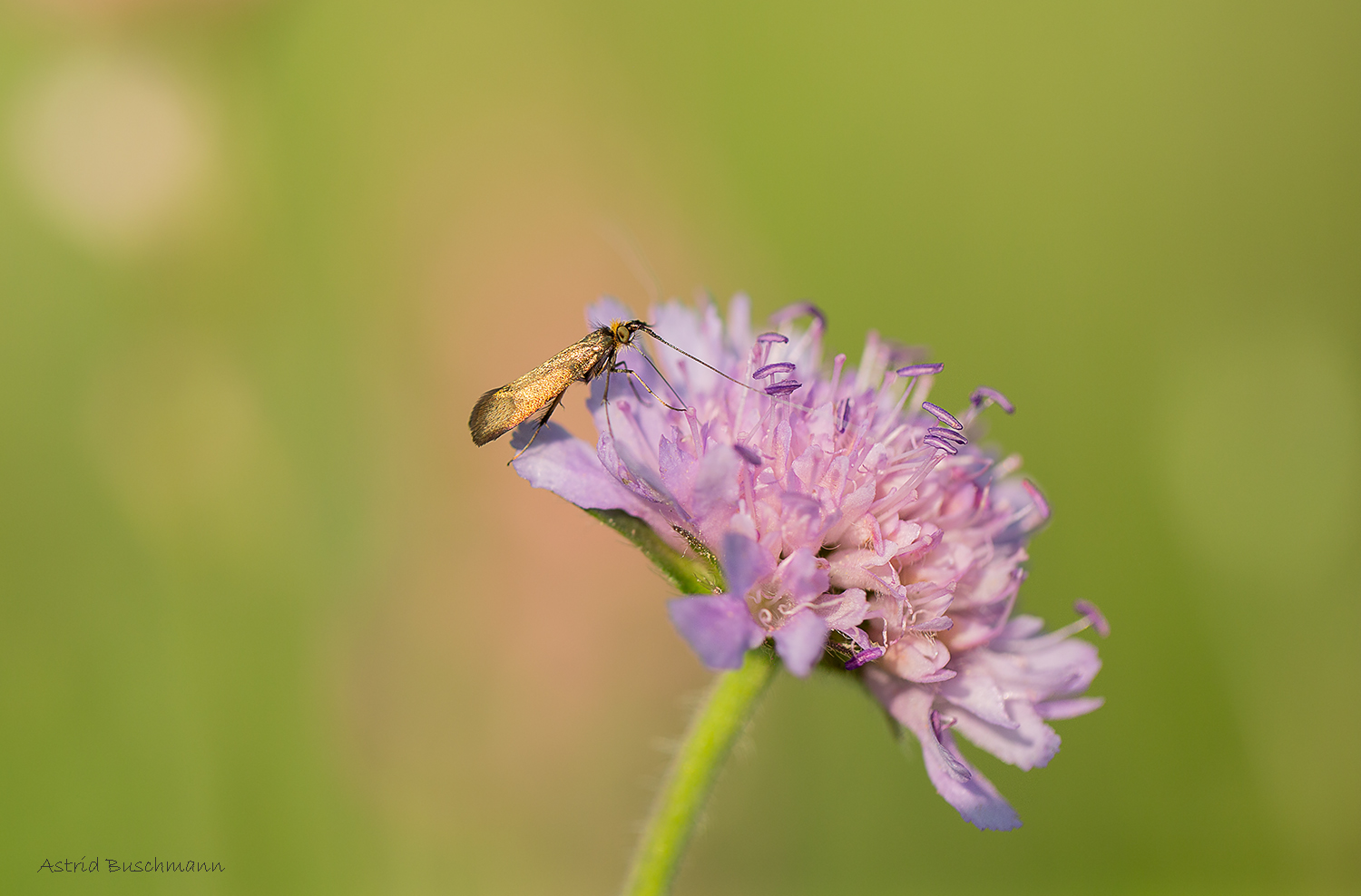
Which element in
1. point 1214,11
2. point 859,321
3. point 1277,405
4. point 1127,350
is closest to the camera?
point 1277,405

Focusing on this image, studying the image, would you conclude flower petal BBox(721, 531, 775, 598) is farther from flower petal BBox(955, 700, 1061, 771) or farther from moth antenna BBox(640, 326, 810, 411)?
flower petal BBox(955, 700, 1061, 771)

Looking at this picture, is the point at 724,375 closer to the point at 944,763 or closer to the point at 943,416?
the point at 943,416

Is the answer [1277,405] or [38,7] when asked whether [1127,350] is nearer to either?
[1277,405]

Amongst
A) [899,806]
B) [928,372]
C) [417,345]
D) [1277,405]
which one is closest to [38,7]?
[417,345]

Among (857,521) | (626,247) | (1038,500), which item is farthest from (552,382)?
(626,247)

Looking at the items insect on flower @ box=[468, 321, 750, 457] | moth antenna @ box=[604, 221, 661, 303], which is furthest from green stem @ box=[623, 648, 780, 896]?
moth antenna @ box=[604, 221, 661, 303]

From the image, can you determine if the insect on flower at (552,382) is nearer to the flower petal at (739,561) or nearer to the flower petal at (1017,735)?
the flower petal at (739,561)

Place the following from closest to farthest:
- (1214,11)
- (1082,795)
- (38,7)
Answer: (38,7) < (1082,795) < (1214,11)
